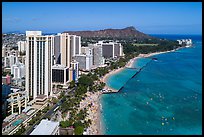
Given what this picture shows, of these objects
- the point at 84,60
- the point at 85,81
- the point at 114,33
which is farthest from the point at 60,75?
the point at 114,33

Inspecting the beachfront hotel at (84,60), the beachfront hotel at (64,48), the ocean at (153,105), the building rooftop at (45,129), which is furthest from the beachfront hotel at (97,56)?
the building rooftop at (45,129)

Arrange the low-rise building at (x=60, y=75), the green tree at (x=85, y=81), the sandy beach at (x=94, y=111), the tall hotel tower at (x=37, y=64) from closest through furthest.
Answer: the sandy beach at (x=94, y=111), the tall hotel tower at (x=37, y=64), the green tree at (x=85, y=81), the low-rise building at (x=60, y=75)

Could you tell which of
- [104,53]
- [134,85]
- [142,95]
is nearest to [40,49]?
[142,95]

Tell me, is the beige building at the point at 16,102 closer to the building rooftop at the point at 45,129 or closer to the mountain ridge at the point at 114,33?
the building rooftop at the point at 45,129

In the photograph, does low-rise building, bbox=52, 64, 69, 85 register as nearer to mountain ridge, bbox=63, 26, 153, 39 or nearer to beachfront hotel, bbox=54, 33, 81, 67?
beachfront hotel, bbox=54, 33, 81, 67

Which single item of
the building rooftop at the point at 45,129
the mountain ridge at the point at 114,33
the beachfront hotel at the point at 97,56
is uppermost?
the mountain ridge at the point at 114,33

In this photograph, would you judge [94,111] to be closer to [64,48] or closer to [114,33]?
[64,48]

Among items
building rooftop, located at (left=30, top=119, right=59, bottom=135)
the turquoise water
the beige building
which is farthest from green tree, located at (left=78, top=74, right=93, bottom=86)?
building rooftop, located at (left=30, top=119, right=59, bottom=135)
